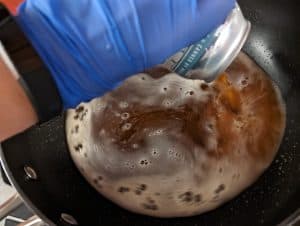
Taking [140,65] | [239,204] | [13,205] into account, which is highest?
[140,65]

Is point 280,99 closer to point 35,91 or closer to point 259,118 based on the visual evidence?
point 259,118

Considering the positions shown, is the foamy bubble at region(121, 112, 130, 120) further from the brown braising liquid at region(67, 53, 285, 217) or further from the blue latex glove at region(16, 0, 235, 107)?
the blue latex glove at region(16, 0, 235, 107)

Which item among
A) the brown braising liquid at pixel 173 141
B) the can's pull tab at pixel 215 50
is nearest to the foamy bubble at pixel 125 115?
the brown braising liquid at pixel 173 141

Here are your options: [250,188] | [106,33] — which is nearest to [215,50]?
[106,33]

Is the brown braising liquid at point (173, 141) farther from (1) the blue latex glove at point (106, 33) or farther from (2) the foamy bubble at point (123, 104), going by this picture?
(1) the blue latex glove at point (106, 33)

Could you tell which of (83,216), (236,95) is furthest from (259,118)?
(83,216)

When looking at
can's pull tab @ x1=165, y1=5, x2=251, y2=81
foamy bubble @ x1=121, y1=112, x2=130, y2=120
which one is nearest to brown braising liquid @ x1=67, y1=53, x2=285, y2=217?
foamy bubble @ x1=121, y1=112, x2=130, y2=120
